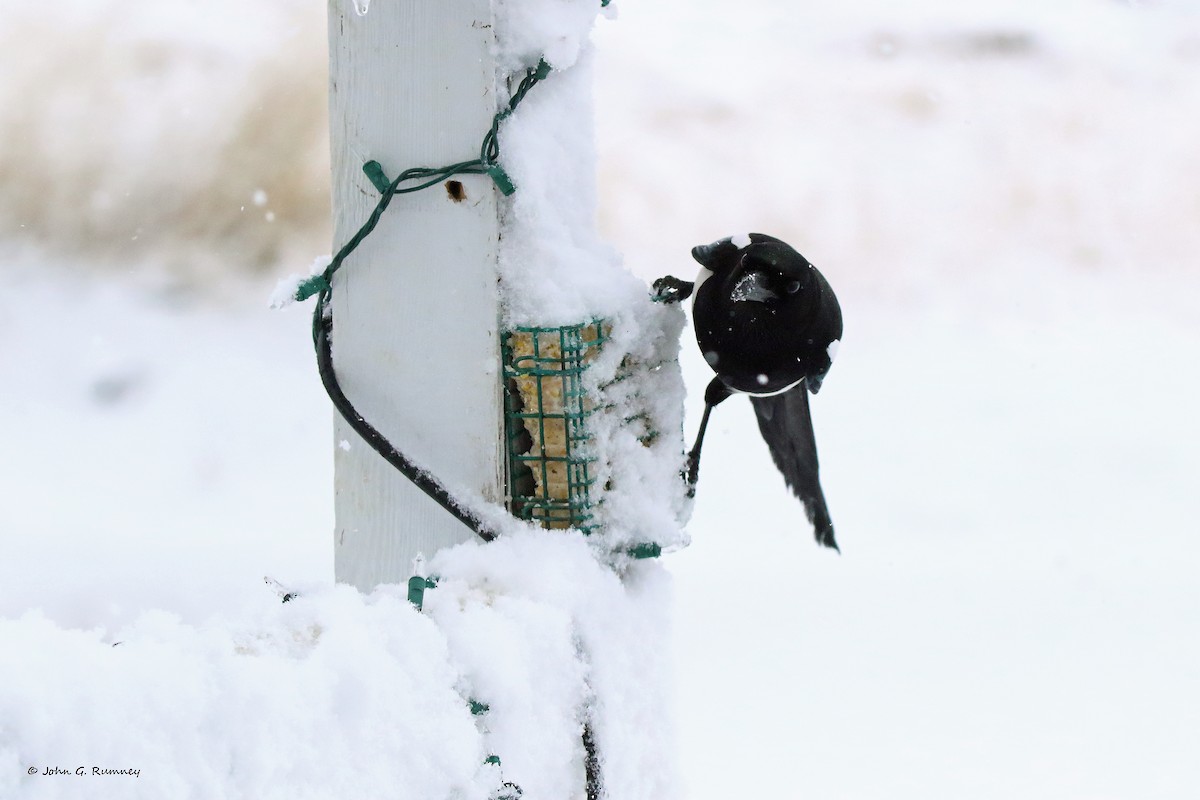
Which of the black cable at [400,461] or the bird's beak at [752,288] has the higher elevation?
the bird's beak at [752,288]

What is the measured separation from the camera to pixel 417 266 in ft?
4.45

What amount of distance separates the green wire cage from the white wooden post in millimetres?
40

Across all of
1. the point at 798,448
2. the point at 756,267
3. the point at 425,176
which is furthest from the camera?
the point at 798,448

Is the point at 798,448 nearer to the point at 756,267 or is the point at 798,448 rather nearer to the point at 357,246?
the point at 756,267

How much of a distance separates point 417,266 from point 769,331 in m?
0.88

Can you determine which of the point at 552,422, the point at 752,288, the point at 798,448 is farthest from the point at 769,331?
the point at 552,422

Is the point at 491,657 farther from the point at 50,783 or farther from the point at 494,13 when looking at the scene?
the point at 494,13

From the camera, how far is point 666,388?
1.62 metres

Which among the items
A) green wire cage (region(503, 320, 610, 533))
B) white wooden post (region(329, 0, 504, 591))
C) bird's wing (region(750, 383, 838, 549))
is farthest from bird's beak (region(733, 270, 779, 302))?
white wooden post (region(329, 0, 504, 591))

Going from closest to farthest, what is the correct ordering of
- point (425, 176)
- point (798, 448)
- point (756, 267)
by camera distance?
point (425, 176), point (756, 267), point (798, 448)

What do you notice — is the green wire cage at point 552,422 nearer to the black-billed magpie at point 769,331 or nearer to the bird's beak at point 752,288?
the black-billed magpie at point 769,331

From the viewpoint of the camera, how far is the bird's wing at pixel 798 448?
226cm

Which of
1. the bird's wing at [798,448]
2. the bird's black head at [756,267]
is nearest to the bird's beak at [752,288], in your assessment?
the bird's black head at [756,267]

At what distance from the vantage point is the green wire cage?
1372 mm
